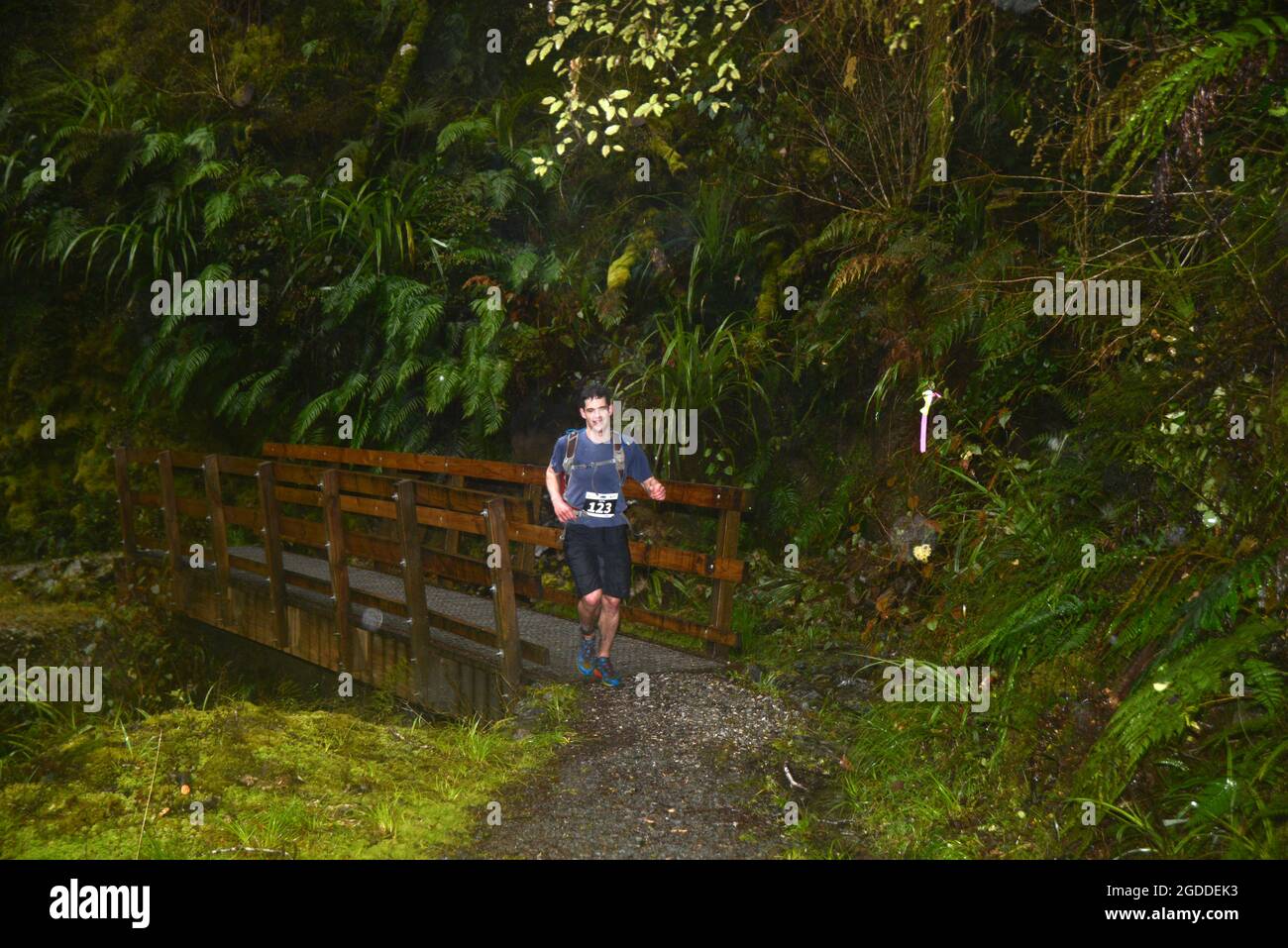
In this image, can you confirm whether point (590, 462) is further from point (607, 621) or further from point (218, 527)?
point (218, 527)

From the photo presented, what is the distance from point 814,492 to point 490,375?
335cm

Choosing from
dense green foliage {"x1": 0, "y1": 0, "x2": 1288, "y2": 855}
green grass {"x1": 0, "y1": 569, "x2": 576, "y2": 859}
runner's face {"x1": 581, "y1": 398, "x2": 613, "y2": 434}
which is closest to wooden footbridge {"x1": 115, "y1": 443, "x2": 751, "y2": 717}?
green grass {"x1": 0, "y1": 569, "x2": 576, "y2": 859}

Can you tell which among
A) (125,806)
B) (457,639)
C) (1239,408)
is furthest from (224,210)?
(1239,408)

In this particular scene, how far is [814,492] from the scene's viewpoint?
9328 millimetres

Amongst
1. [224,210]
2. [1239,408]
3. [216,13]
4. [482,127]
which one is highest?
[216,13]

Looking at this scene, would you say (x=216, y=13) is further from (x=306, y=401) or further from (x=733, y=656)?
(x=733, y=656)

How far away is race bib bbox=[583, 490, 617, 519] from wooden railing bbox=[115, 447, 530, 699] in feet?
1.94

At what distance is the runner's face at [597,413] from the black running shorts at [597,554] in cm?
64

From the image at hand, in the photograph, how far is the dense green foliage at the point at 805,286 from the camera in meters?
5.35

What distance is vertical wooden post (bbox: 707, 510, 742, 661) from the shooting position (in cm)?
A: 766

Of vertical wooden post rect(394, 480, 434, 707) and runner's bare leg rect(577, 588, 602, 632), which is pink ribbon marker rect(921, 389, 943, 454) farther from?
vertical wooden post rect(394, 480, 434, 707)

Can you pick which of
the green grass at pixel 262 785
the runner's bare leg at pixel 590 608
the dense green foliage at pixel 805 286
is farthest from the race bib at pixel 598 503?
the dense green foliage at pixel 805 286
